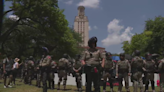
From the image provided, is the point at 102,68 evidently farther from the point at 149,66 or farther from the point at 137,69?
the point at 149,66

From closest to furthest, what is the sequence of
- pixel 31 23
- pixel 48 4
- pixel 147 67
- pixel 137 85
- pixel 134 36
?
1. pixel 137 85
2. pixel 147 67
3. pixel 48 4
4. pixel 31 23
5. pixel 134 36

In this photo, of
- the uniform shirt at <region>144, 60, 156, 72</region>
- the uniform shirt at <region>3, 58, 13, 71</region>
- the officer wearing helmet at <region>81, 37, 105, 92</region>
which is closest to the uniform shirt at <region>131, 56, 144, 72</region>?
the uniform shirt at <region>144, 60, 156, 72</region>

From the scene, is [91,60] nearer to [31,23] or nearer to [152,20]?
[31,23]

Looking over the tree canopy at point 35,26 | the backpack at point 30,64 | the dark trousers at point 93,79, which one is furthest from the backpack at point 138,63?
the tree canopy at point 35,26

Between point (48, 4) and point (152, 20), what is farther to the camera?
point (152, 20)

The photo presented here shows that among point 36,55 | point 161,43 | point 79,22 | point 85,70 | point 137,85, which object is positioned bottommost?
point 137,85

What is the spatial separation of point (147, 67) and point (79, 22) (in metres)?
138

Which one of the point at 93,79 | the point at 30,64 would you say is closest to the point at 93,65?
the point at 93,79

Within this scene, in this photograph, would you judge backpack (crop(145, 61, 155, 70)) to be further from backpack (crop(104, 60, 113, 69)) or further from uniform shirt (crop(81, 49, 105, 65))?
uniform shirt (crop(81, 49, 105, 65))

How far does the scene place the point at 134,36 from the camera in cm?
5334

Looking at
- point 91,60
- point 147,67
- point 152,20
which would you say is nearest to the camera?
point 91,60

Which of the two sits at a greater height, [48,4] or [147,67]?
[48,4]

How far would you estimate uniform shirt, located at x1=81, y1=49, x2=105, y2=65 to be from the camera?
5844 mm

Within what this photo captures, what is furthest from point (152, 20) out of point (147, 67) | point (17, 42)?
point (147, 67)
